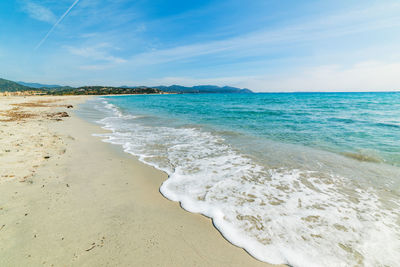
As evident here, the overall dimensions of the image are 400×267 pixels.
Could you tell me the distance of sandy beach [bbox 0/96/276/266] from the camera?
2.59 m

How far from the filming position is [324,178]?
553 centimetres

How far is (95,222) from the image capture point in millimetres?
3281

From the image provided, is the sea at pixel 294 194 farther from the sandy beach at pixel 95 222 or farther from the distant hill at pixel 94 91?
the distant hill at pixel 94 91

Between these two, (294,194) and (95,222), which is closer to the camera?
(95,222)

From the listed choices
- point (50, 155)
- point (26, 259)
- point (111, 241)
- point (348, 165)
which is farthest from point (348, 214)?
point (50, 155)

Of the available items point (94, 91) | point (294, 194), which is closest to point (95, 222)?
point (294, 194)

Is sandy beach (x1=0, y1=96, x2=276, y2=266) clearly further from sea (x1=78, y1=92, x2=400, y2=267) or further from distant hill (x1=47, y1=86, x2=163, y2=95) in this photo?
distant hill (x1=47, y1=86, x2=163, y2=95)

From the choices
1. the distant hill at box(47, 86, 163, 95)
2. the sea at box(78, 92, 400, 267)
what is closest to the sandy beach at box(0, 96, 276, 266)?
the sea at box(78, 92, 400, 267)

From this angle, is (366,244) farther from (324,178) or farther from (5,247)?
(5,247)

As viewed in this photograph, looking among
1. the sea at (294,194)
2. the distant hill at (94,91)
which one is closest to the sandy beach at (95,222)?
the sea at (294,194)

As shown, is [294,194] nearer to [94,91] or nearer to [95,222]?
[95,222]

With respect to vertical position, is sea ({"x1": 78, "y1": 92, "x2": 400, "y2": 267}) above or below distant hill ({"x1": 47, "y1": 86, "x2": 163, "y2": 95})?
below

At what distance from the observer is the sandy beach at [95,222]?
2.59 metres

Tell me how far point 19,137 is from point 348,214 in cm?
1277
